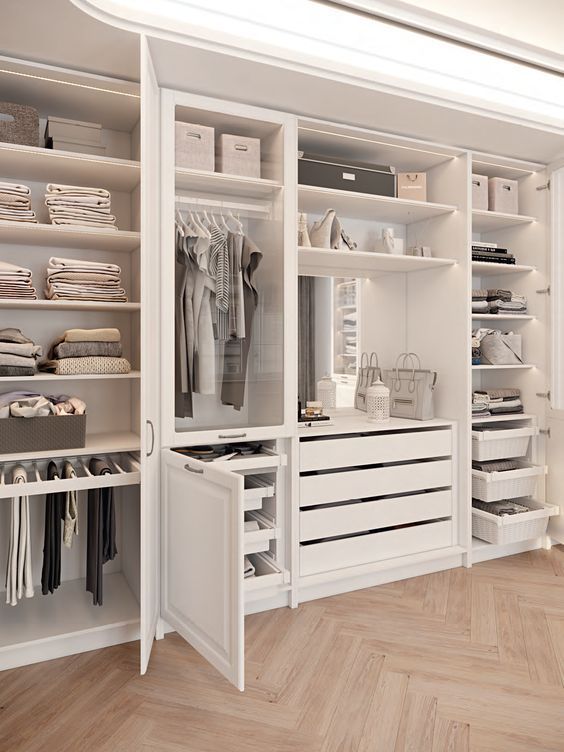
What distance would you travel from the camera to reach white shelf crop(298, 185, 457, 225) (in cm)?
291

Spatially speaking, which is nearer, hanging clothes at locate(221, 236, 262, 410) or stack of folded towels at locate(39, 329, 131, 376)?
stack of folded towels at locate(39, 329, 131, 376)

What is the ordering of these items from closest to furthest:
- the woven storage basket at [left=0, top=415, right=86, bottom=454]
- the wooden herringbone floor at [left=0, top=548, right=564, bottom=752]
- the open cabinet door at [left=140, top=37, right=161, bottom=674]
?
the wooden herringbone floor at [left=0, top=548, right=564, bottom=752] → the open cabinet door at [left=140, top=37, right=161, bottom=674] → the woven storage basket at [left=0, top=415, right=86, bottom=454]

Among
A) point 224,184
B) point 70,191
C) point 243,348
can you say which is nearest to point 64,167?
point 70,191

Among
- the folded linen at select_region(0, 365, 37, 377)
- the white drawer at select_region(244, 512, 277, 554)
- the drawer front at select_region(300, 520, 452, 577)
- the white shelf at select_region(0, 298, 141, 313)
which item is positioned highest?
the white shelf at select_region(0, 298, 141, 313)

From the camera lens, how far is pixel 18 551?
2.27m

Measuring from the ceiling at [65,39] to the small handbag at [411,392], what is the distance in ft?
6.59

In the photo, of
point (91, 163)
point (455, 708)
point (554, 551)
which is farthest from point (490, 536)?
point (91, 163)

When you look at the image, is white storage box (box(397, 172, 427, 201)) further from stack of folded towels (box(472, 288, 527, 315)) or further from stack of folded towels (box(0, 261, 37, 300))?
stack of folded towels (box(0, 261, 37, 300))

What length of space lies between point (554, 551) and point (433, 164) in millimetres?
2436

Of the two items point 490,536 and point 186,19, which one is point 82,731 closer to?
point 490,536

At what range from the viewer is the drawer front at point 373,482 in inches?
110

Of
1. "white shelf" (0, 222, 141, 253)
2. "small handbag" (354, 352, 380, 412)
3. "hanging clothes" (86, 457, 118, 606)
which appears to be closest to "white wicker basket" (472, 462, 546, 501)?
"small handbag" (354, 352, 380, 412)

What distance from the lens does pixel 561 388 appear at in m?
3.43

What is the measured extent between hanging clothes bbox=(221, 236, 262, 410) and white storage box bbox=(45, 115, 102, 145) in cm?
77
